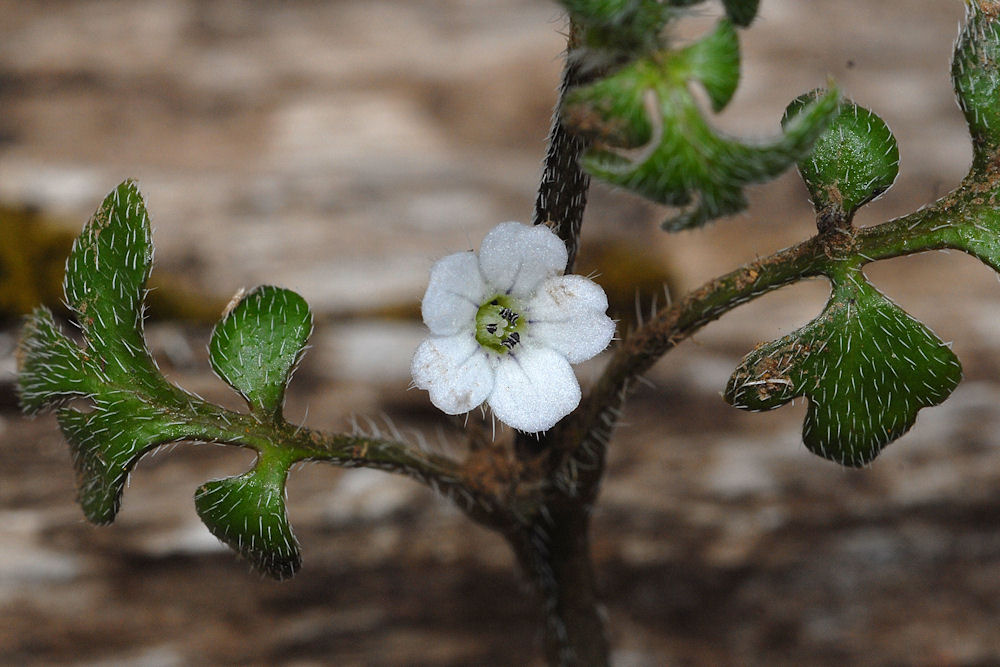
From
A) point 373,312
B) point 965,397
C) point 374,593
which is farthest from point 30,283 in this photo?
point 965,397

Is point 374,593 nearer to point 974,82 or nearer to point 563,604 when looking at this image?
point 563,604

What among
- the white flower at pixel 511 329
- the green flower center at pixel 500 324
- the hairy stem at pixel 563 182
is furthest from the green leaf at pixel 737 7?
the green flower center at pixel 500 324

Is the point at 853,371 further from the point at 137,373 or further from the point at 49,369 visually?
the point at 49,369

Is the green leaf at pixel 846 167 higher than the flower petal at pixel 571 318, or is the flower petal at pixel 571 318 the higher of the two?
the green leaf at pixel 846 167

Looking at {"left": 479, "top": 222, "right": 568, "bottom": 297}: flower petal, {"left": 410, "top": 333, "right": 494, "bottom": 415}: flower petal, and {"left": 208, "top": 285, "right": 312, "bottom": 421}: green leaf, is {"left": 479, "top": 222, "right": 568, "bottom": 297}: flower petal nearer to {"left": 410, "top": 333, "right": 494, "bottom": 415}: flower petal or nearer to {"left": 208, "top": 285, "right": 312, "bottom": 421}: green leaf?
{"left": 410, "top": 333, "right": 494, "bottom": 415}: flower petal

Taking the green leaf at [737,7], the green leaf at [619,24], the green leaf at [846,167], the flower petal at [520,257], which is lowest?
the flower petal at [520,257]

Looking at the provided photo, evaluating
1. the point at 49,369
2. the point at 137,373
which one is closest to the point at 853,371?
the point at 137,373

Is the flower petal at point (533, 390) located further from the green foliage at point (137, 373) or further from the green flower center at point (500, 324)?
the green foliage at point (137, 373)
